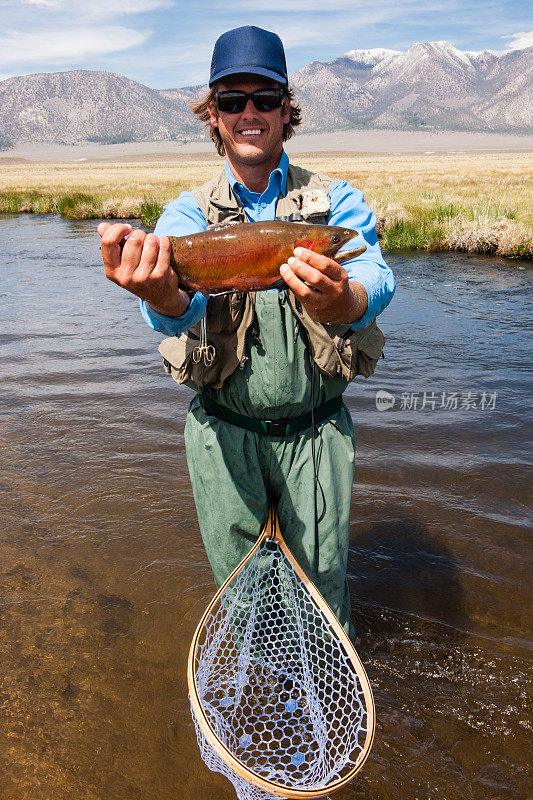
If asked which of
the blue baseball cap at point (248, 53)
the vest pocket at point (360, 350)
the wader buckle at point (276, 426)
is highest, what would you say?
the blue baseball cap at point (248, 53)

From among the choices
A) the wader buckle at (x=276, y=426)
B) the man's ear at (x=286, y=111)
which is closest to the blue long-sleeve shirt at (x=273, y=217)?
the man's ear at (x=286, y=111)

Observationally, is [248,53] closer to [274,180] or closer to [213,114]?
[213,114]

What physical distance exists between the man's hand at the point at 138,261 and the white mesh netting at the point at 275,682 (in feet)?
5.16

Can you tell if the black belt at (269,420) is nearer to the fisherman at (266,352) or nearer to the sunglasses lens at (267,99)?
the fisherman at (266,352)

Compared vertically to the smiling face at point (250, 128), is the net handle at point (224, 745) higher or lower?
lower

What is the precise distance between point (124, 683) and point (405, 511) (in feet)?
10.6

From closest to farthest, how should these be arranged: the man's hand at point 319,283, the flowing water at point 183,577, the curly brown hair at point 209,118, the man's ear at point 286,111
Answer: the man's hand at point 319,283
the man's ear at point 286,111
the curly brown hair at point 209,118
the flowing water at point 183,577

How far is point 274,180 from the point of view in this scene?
115 inches

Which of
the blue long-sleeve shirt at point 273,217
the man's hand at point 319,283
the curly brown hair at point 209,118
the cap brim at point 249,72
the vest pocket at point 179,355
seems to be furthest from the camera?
the curly brown hair at point 209,118

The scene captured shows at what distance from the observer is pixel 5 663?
4078 millimetres

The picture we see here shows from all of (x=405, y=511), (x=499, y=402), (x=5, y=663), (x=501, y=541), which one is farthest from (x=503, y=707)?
(x=499, y=402)

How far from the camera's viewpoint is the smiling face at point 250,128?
278 cm

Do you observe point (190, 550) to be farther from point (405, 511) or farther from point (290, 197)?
point (290, 197)

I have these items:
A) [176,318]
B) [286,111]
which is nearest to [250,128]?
[286,111]
